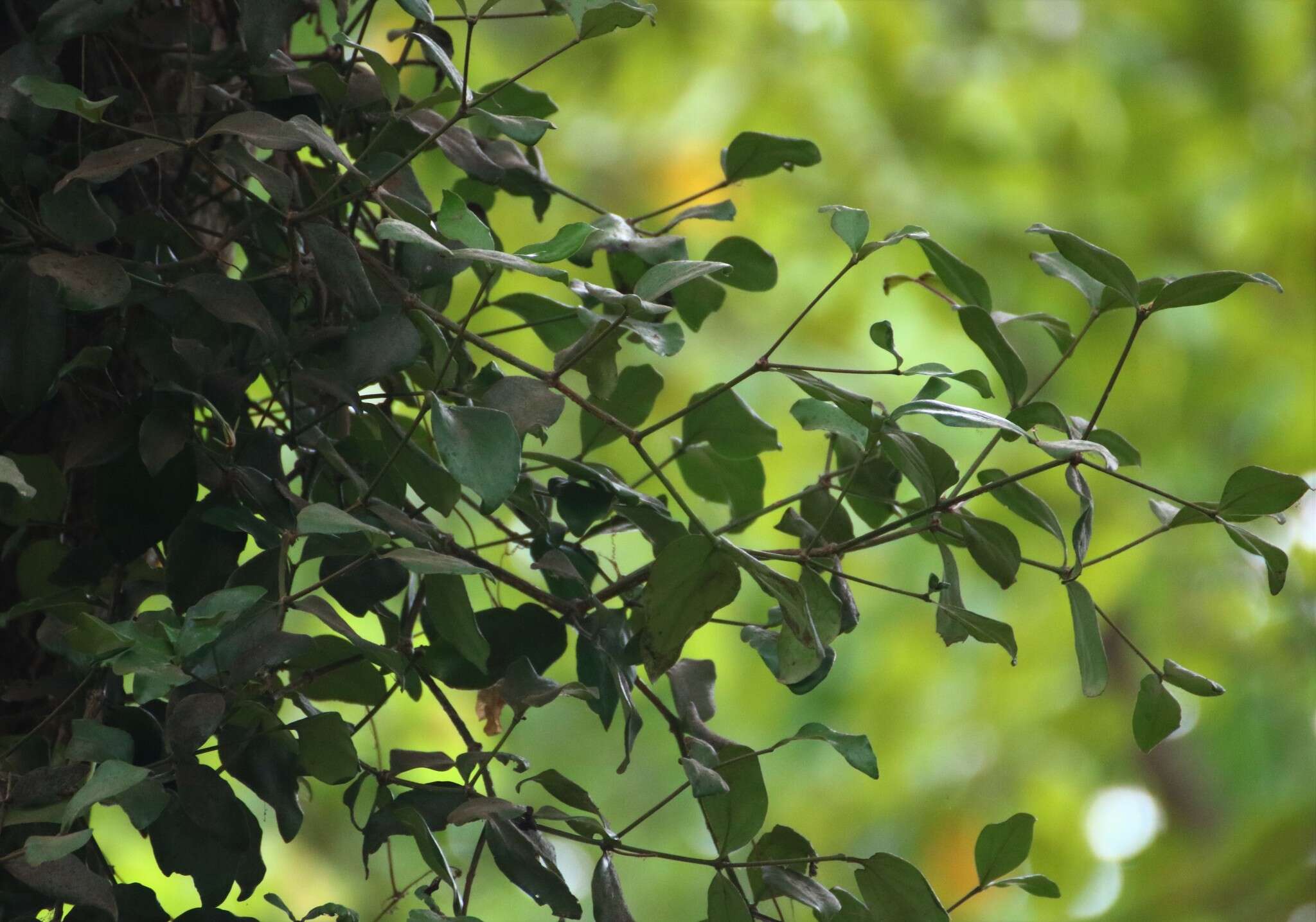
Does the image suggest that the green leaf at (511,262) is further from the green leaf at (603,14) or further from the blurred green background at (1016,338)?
the blurred green background at (1016,338)

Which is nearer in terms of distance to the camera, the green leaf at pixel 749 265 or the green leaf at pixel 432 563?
the green leaf at pixel 432 563

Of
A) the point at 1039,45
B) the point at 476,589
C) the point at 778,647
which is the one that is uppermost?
the point at 1039,45

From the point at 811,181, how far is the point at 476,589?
769 mm

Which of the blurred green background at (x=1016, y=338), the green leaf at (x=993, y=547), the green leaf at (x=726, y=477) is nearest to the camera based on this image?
the green leaf at (x=993, y=547)

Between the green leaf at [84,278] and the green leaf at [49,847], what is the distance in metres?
0.14

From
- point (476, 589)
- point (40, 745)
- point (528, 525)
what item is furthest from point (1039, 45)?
point (40, 745)

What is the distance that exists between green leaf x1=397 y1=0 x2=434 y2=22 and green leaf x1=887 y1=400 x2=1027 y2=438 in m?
0.17

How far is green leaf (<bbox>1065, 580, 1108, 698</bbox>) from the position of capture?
14.2 inches

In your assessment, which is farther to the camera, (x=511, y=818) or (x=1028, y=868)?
(x=1028, y=868)

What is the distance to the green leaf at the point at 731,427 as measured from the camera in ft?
1.51

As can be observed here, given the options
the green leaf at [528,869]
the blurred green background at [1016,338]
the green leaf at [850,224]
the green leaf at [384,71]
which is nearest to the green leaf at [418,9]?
the green leaf at [384,71]

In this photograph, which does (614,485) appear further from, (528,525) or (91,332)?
(91,332)

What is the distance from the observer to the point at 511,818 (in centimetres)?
36

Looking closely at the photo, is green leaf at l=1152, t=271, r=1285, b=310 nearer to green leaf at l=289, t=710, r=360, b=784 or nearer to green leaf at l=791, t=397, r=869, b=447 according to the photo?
green leaf at l=791, t=397, r=869, b=447
